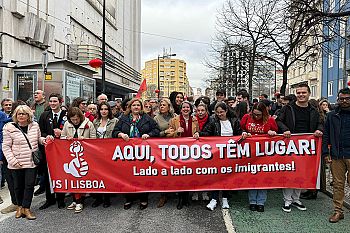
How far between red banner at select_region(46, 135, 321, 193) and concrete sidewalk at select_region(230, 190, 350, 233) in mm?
416

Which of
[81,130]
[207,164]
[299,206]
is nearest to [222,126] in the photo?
[207,164]

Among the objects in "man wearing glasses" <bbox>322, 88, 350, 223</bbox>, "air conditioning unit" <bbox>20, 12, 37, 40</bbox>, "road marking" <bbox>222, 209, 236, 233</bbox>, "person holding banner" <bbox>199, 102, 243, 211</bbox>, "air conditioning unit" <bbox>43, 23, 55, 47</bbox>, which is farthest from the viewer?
"air conditioning unit" <bbox>43, 23, 55, 47</bbox>

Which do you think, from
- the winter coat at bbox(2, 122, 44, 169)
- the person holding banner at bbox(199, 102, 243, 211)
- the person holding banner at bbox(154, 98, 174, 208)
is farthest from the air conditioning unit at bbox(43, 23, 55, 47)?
the person holding banner at bbox(199, 102, 243, 211)

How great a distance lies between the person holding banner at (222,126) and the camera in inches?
267

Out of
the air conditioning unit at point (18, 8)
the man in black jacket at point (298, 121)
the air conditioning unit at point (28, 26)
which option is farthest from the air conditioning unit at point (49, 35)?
the man in black jacket at point (298, 121)

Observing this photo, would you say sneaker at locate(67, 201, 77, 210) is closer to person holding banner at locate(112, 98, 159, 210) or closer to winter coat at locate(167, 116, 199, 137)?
person holding banner at locate(112, 98, 159, 210)

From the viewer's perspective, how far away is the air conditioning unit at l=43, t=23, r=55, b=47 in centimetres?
2522

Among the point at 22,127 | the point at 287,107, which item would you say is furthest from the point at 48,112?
the point at 287,107

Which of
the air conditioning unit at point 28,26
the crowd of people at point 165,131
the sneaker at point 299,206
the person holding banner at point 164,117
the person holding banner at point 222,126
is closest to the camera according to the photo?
the crowd of people at point 165,131

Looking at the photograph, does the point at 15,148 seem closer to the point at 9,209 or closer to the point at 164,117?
the point at 9,209

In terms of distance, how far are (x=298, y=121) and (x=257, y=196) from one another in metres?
1.49

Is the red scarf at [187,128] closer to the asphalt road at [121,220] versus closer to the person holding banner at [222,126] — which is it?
the person holding banner at [222,126]

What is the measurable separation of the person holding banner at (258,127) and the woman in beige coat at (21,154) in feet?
11.8

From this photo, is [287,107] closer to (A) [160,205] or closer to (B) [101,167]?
(A) [160,205]
